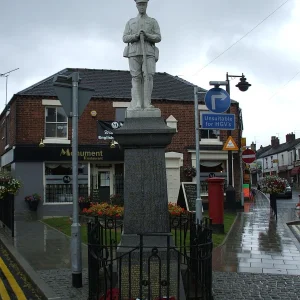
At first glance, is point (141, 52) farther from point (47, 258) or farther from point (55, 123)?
point (55, 123)

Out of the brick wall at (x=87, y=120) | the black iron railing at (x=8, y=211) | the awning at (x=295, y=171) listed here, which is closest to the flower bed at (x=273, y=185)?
the brick wall at (x=87, y=120)

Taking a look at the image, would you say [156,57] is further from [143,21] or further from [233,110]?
[233,110]

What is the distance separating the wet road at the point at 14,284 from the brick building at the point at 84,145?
11.7m

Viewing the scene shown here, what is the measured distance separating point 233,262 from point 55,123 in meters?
14.5

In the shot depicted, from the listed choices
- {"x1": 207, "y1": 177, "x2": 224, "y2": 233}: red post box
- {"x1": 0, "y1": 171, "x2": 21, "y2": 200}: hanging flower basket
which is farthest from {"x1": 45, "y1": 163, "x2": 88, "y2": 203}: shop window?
{"x1": 207, "y1": 177, "x2": 224, "y2": 233}: red post box

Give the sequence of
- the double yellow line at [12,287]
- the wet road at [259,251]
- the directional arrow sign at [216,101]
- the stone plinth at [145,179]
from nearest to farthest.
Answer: the stone plinth at [145,179] < the double yellow line at [12,287] < the wet road at [259,251] < the directional arrow sign at [216,101]

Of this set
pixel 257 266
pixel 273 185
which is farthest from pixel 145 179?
pixel 273 185

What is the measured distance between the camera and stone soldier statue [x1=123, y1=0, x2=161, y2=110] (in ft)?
21.7

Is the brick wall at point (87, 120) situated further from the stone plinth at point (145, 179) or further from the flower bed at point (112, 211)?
the stone plinth at point (145, 179)

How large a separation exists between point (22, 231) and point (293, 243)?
823 centimetres

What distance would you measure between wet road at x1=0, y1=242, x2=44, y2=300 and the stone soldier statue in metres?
3.20

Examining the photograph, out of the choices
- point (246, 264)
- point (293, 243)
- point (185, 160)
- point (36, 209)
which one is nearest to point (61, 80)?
point (246, 264)

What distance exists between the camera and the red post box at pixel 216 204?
13.1 meters

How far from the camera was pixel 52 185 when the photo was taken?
2122 cm
